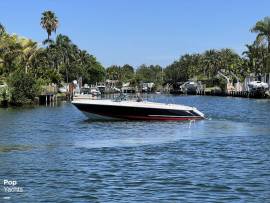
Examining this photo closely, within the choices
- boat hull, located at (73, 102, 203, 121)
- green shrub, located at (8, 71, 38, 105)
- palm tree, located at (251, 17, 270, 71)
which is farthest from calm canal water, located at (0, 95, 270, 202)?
palm tree, located at (251, 17, 270, 71)

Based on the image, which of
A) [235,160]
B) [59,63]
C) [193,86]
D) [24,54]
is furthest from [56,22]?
[235,160]

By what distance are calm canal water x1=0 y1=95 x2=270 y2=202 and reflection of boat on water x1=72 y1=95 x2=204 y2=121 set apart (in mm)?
6277

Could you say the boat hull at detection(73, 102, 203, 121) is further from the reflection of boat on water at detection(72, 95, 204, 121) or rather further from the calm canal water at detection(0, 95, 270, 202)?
the calm canal water at detection(0, 95, 270, 202)

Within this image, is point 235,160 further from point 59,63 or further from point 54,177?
point 59,63

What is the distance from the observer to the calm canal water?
17.8 m

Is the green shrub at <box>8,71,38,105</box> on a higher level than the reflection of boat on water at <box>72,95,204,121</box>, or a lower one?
higher

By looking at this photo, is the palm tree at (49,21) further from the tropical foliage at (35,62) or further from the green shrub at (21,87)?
the green shrub at (21,87)

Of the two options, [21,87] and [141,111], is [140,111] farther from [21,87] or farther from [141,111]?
[21,87]

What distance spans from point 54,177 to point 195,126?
23.8 m

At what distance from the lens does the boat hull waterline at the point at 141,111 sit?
4684 centimetres

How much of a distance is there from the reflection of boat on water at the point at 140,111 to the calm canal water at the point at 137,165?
6.28 m

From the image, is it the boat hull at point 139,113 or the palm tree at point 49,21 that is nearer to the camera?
the boat hull at point 139,113

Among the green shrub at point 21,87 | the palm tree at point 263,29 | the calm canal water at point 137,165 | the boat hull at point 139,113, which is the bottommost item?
the calm canal water at point 137,165

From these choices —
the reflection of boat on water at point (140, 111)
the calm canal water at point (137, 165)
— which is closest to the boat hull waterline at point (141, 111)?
the reflection of boat on water at point (140, 111)
